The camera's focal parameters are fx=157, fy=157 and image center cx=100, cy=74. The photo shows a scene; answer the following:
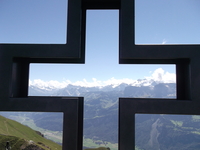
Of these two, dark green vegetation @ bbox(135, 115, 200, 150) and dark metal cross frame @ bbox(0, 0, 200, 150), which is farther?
dark green vegetation @ bbox(135, 115, 200, 150)

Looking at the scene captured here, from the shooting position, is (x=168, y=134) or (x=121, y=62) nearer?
(x=121, y=62)

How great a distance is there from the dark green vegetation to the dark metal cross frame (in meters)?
86.5

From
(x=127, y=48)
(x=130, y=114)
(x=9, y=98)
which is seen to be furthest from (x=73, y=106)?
(x=127, y=48)

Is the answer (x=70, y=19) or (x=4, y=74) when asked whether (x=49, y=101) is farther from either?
(x=70, y=19)

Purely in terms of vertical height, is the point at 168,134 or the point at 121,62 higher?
the point at 121,62

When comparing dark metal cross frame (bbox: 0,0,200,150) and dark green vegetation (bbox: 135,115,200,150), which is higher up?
dark metal cross frame (bbox: 0,0,200,150)

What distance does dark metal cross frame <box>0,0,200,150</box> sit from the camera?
3879 mm

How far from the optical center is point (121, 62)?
4.39 m

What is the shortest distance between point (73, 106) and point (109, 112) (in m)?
174

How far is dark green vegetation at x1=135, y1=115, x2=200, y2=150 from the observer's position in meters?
80.4

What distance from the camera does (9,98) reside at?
408 cm

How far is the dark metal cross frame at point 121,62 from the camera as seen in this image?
12.7 ft

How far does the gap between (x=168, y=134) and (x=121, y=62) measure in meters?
107

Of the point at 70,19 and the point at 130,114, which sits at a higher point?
the point at 70,19
